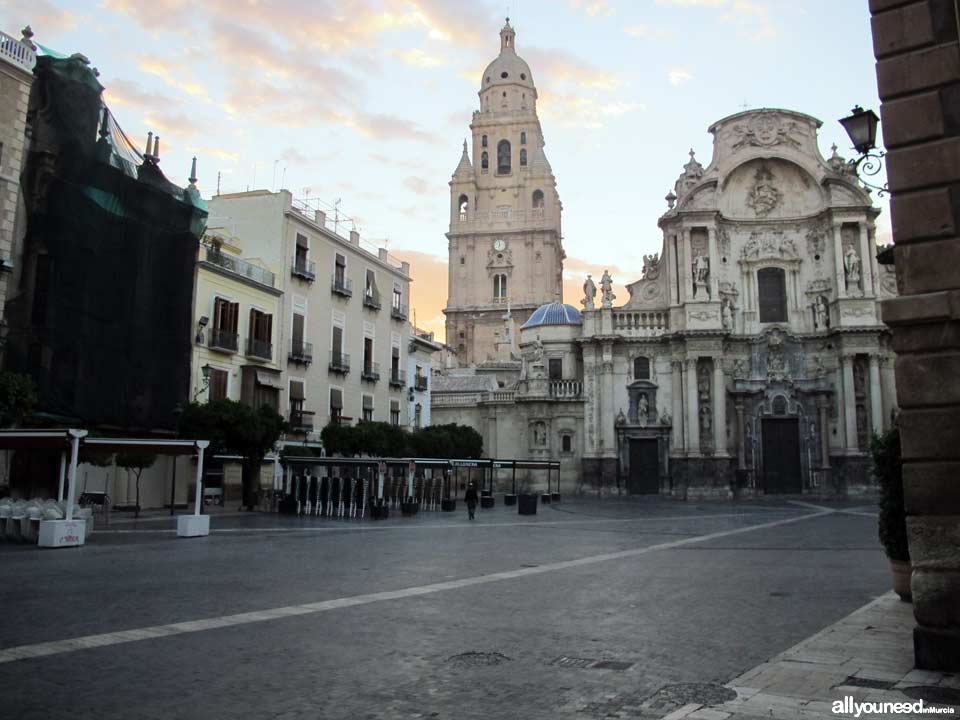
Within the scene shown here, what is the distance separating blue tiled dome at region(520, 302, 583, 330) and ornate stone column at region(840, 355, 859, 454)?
1689cm

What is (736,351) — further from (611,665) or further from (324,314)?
(611,665)

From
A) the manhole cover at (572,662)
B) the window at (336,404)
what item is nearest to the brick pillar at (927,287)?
the manhole cover at (572,662)

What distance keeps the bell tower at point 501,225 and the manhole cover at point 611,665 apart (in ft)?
256

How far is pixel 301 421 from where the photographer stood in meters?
38.9

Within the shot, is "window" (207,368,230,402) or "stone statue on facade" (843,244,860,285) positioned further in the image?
"stone statue on facade" (843,244,860,285)

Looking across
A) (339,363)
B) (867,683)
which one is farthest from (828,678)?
(339,363)

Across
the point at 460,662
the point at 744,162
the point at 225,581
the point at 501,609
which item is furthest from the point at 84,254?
the point at 744,162

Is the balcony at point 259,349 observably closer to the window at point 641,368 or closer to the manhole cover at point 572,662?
the window at point 641,368

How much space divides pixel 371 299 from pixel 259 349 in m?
10.6

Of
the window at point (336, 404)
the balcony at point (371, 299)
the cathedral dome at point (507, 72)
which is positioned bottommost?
the window at point (336, 404)

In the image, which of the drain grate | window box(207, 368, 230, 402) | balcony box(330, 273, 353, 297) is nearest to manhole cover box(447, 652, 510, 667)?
the drain grate

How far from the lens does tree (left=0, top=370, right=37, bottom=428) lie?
70.4 feet

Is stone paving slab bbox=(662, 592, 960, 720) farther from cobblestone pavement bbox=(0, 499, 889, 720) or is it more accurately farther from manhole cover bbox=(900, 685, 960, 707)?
cobblestone pavement bbox=(0, 499, 889, 720)

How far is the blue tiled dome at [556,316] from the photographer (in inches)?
2254
